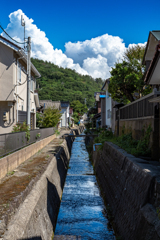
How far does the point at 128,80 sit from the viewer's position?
51.7 ft

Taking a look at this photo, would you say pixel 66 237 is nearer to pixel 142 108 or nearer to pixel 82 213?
pixel 82 213

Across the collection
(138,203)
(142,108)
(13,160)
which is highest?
(142,108)

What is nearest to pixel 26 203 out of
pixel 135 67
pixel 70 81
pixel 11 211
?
pixel 11 211

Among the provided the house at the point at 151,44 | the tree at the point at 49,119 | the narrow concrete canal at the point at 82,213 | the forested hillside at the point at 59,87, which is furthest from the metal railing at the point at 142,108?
the forested hillside at the point at 59,87

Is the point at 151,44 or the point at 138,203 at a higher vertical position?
the point at 151,44

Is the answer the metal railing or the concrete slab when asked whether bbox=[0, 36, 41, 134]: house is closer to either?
the metal railing

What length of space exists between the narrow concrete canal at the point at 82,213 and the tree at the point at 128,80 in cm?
734

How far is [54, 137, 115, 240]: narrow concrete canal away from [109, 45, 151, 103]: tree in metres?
7.34

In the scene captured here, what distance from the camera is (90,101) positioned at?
10531 cm

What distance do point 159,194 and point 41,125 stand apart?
23.6 meters

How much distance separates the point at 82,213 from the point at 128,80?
1029cm

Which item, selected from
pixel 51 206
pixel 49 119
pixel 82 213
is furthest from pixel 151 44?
pixel 49 119

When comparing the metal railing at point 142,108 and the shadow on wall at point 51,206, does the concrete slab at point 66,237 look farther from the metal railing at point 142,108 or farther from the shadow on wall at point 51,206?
the metal railing at point 142,108

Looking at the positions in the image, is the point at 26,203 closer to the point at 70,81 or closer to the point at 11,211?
the point at 11,211
